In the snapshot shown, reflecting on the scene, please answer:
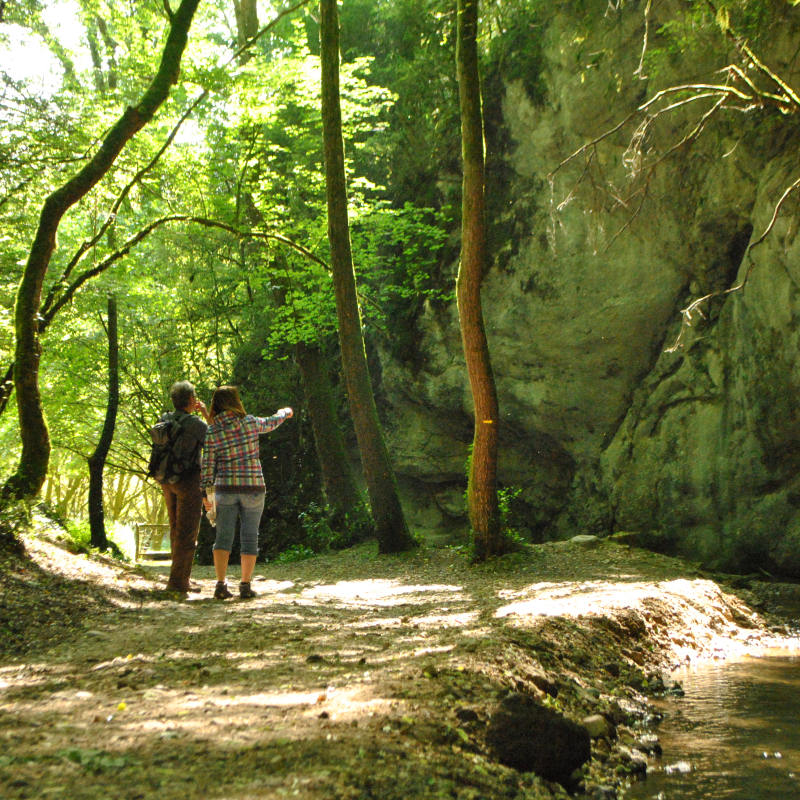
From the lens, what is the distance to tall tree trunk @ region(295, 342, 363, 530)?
622 inches

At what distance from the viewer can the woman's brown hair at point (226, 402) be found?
7.94 m

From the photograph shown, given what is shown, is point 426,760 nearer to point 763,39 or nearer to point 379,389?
point 763,39

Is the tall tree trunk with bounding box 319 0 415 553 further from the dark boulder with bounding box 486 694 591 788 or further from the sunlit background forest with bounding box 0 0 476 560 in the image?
the dark boulder with bounding box 486 694 591 788

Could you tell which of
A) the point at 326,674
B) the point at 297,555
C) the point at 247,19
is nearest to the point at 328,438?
the point at 297,555

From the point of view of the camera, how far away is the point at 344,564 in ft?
42.1

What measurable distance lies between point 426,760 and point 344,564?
974 cm

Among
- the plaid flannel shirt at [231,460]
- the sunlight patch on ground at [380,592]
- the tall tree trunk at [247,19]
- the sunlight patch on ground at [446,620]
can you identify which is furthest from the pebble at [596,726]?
the tall tree trunk at [247,19]

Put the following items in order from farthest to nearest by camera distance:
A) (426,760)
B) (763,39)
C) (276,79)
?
(276,79)
(763,39)
(426,760)

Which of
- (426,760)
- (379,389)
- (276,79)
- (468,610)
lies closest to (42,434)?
(468,610)

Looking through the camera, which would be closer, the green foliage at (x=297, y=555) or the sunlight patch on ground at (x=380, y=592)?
the sunlight patch on ground at (x=380, y=592)

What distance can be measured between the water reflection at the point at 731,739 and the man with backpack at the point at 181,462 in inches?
195

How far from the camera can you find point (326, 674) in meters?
4.58

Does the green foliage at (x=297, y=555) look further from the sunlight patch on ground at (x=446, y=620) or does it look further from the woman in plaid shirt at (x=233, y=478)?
the sunlight patch on ground at (x=446, y=620)

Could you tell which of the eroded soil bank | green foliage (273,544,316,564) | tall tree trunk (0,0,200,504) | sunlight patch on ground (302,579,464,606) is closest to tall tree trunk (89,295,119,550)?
the eroded soil bank
